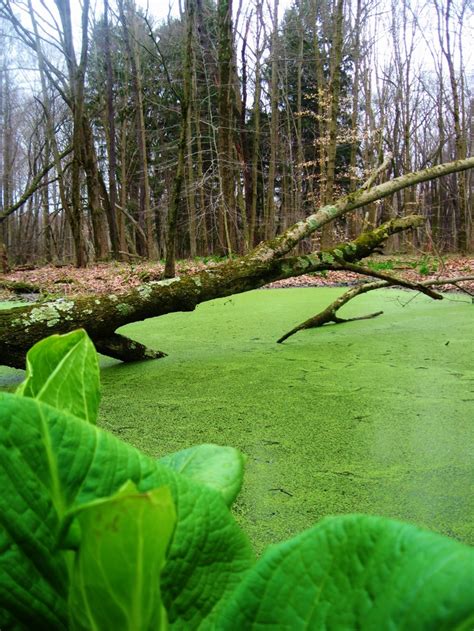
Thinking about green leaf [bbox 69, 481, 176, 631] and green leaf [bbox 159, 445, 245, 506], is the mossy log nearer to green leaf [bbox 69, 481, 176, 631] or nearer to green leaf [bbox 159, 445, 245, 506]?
green leaf [bbox 159, 445, 245, 506]

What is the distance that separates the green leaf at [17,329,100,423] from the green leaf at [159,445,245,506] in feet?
0.20

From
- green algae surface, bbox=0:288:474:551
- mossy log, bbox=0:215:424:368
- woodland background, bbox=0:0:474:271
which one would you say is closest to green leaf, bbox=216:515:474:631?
green algae surface, bbox=0:288:474:551

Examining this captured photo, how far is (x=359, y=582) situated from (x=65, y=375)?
15cm

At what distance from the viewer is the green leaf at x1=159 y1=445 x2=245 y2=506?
10.6 inches

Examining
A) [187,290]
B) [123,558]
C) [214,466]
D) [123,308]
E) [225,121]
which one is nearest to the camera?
[123,558]

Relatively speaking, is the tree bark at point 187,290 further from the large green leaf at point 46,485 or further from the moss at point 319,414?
the large green leaf at point 46,485

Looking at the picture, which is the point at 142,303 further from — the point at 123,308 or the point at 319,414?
the point at 319,414

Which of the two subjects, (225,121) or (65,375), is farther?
(225,121)

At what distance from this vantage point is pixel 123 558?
0.46 feet

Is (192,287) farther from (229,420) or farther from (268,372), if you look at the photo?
(229,420)

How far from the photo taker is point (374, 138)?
14.1 metres

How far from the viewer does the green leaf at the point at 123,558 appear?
0.13 metres

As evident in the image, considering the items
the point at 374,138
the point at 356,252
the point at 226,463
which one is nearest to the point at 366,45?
the point at 374,138

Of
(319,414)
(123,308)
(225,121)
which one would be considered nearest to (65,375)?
(319,414)
